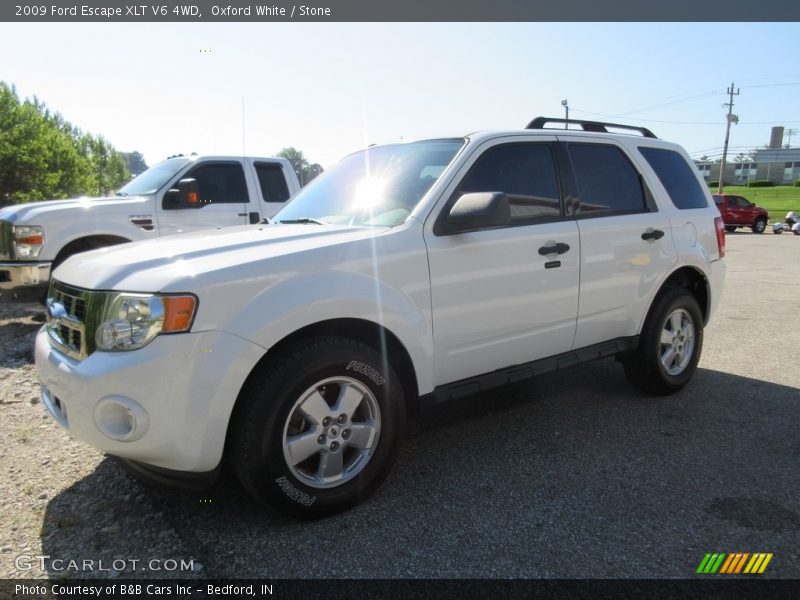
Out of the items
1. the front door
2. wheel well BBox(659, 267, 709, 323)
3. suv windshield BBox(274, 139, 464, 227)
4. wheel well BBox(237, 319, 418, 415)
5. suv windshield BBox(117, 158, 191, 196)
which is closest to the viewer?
wheel well BBox(237, 319, 418, 415)

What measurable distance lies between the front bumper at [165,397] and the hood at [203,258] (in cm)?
25

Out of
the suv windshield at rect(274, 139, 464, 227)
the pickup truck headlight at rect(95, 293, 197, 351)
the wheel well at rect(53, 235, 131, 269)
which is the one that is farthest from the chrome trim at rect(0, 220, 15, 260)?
the pickup truck headlight at rect(95, 293, 197, 351)

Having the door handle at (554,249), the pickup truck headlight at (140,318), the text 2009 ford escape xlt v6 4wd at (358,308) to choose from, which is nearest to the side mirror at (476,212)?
the text 2009 ford escape xlt v6 4wd at (358,308)

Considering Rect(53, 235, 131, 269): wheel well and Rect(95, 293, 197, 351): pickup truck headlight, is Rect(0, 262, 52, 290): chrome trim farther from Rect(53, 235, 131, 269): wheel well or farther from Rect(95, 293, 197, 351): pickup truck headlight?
Rect(95, 293, 197, 351): pickup truck headlight

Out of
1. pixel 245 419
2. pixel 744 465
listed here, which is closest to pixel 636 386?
pixel 744 465

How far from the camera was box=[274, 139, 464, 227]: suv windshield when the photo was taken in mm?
3207

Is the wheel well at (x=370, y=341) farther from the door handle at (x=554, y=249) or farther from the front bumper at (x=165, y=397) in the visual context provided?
the door handle at (x=554, y=249)

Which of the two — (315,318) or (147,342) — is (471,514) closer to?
(315,318)

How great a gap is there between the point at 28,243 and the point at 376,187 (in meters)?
5.03

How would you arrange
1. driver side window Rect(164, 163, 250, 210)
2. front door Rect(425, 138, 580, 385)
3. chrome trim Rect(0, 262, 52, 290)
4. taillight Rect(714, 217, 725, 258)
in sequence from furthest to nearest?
1. driver side window Rect(164, 163, 250, 210)
2. chrome trim Rect(0, 262, 52, 290)
3. taillight Rect(714, 217, 725, 258)
4. front door Rect(425, 138, 580, 385)

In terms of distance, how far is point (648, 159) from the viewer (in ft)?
14.2

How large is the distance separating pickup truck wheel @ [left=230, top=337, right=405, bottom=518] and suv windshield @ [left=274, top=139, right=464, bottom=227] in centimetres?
87

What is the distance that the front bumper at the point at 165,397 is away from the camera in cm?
227

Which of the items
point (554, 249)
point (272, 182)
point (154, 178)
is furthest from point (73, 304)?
point (272, 182)
